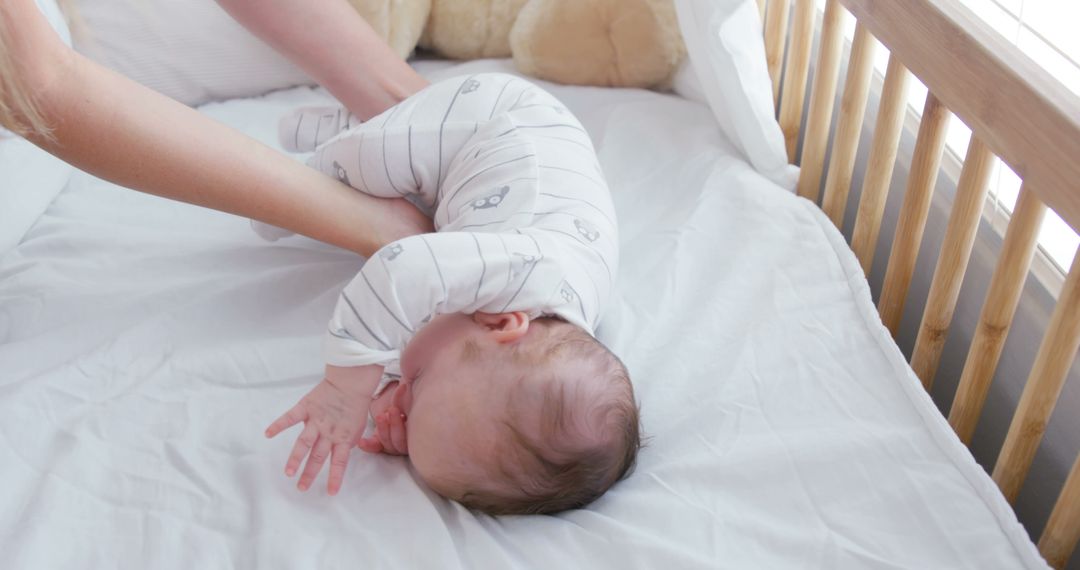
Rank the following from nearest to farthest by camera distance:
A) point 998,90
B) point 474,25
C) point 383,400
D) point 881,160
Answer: point 998,90
point 383,400
point 881,160
point 474,25

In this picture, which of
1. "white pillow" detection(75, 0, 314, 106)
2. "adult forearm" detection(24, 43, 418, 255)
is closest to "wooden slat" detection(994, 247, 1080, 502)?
"adult forearm" detection(24, 43, 418, 255)

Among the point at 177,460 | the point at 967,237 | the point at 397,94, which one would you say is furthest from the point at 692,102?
the point at 177,460

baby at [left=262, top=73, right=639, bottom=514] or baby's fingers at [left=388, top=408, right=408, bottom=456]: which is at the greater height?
baby at [left=262, top=73, right=639, bottom=514]

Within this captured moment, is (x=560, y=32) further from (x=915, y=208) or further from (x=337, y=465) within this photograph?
(x=337, y=465)

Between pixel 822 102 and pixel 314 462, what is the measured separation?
0.76 meters

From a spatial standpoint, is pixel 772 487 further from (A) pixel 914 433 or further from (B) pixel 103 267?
(B) pixel 103 267

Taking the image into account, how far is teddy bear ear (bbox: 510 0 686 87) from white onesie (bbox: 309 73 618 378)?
1.06 ft

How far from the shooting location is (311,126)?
4.24 feet

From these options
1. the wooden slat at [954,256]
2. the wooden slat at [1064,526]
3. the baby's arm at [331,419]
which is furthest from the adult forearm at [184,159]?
the wooden slat at [1064,526]

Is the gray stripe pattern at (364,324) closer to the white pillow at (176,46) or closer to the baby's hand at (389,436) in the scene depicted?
the baby's hand at (389,436)

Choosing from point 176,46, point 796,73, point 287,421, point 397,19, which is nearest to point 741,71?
point 796,73

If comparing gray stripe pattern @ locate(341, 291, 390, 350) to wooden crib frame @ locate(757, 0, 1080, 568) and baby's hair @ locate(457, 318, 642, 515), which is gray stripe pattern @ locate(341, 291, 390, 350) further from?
wooden crib frame @ locate(757, 0, 1080, 568)

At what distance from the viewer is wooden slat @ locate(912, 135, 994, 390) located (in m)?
0.83

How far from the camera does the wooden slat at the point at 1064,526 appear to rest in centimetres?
73
